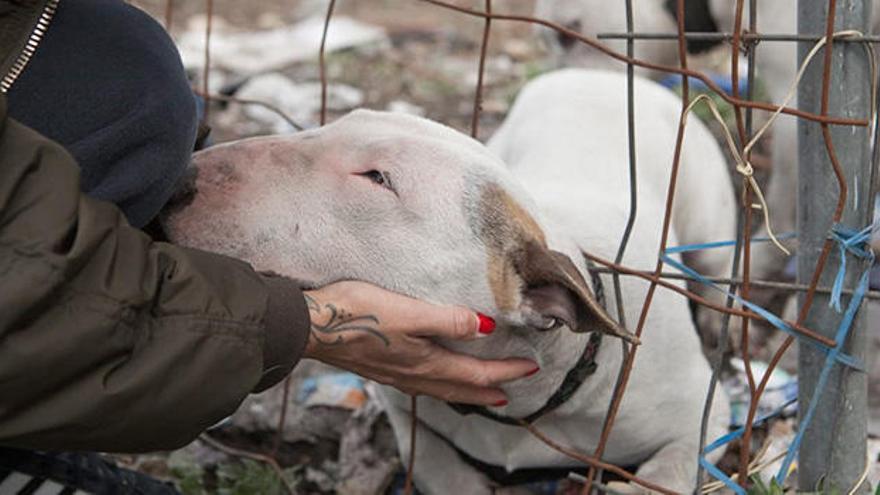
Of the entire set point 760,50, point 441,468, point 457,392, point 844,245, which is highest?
point 844,245

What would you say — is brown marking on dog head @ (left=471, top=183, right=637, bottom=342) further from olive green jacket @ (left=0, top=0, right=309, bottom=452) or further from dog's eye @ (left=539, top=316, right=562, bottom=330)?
olive green jacket @ (left=0, top=0, right=309, bottom=452)

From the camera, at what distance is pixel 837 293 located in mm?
2119

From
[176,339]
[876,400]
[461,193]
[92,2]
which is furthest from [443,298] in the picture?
[876,400]

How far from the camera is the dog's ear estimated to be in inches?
88.6

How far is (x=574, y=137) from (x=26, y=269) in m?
2.23

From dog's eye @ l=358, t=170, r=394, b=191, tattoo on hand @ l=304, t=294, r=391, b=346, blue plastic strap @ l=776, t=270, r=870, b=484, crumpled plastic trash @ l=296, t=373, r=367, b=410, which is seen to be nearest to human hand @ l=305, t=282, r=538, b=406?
tattoo on hand @ l=304, t=294, r=391, b=346

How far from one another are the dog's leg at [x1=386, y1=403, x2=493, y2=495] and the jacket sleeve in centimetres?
109

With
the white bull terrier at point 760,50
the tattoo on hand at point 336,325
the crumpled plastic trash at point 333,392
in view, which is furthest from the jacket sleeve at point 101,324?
the white bull terrier at point 760,50

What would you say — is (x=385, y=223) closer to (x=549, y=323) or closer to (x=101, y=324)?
(x=549, y=323)

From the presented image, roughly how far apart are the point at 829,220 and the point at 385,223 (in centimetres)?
77

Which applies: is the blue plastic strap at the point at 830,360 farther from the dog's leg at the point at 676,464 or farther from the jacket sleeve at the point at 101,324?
the jacket sleeve at the point at 101,324

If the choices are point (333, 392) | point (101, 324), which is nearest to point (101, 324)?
point (101, 324)

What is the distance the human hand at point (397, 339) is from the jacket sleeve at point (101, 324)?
0.73ft

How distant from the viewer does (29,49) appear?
2018 millimetres
